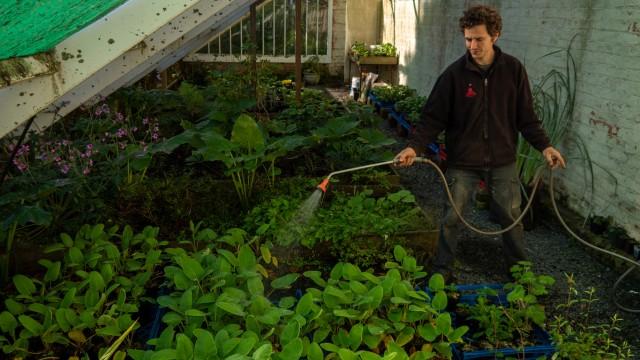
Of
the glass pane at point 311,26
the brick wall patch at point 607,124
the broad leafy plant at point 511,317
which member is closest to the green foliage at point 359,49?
the glass pane at point 311,26

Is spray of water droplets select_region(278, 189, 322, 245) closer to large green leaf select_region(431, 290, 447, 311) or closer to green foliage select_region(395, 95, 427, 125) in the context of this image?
large green leaf select_region(431, 290, 447, 311)

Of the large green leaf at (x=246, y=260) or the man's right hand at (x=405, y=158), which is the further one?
the man's right hand at (x=405, y=158)

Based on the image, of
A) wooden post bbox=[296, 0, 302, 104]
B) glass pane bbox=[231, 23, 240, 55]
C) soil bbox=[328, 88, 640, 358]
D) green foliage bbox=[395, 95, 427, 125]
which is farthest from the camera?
glass pane bbox=[231, 23, 240, 55]

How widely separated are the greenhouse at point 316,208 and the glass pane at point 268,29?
5.57m

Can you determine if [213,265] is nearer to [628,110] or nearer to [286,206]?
[286,206]

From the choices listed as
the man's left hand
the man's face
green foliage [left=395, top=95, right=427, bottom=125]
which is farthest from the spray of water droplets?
green foliage [left=395, top=95, right=427, bottom=125]

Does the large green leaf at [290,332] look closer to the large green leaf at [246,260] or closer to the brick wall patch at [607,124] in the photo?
the large green leaf at [246,260]

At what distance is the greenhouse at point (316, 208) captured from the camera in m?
2.01

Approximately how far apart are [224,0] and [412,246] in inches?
72.9

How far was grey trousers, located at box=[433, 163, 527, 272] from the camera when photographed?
127 inches

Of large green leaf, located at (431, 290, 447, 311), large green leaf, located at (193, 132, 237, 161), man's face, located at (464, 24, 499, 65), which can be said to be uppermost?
man's face, located at (464, 24, 499, 65)

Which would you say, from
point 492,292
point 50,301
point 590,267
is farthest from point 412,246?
point 50,301

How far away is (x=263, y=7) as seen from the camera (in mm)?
11023

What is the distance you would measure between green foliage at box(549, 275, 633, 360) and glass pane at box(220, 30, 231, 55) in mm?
9082
